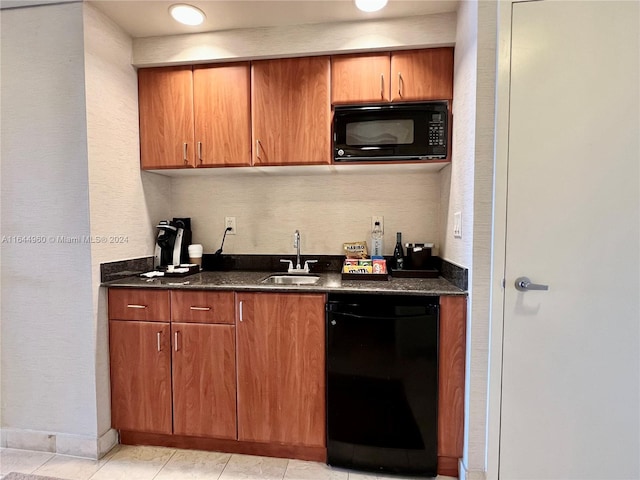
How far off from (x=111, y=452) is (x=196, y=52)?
2.36 metres

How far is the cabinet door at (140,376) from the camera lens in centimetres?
174

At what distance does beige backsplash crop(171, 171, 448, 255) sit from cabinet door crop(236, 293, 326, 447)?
69 centimetres

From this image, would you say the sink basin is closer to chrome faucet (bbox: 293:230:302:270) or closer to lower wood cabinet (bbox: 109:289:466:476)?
chrome faucet (bbox: 293:230:302:270)

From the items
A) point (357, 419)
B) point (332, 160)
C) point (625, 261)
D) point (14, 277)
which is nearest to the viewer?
point (625, 261)

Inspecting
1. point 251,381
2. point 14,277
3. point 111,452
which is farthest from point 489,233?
point 14,277

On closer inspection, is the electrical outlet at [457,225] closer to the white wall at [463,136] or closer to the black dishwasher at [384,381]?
the white wall at [463,136]

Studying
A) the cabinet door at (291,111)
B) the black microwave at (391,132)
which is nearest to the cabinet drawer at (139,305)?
the cabinet door at (291,111)

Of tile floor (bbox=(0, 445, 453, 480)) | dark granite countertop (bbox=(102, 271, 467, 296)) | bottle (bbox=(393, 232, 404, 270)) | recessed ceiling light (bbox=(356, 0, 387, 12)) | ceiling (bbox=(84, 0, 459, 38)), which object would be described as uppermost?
ceiling (bbox=(84, 0, 459, 38))

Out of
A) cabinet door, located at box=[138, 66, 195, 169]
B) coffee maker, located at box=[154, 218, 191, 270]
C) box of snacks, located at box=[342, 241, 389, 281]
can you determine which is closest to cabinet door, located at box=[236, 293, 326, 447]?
box of snacks, located at box=[342, 241, 389, 281]

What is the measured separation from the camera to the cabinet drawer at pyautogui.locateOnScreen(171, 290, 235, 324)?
1.69m

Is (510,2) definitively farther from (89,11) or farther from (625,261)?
(89,11)

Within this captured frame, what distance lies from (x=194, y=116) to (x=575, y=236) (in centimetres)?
212

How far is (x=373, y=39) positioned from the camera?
70.3 inches

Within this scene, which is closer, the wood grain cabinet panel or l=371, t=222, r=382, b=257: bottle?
the wood grain cabinet panel
